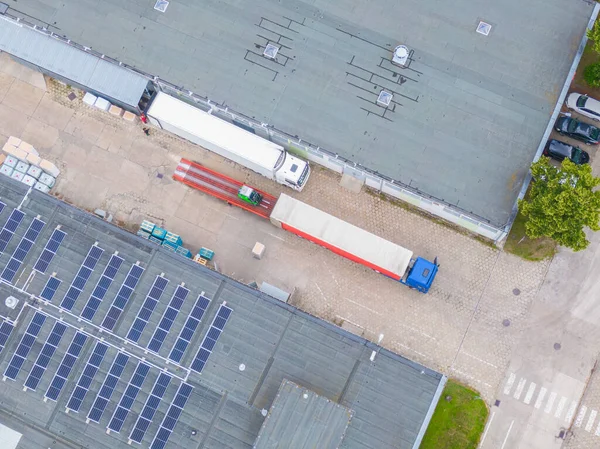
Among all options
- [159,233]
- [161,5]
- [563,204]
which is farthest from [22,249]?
[563,204]

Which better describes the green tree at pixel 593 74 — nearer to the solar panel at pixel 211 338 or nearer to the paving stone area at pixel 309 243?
the paving stone area at pixel 309 243

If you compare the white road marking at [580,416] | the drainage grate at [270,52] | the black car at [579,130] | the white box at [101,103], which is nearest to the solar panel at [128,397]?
the white box at [101,103]

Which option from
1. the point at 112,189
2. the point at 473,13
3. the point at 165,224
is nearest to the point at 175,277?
the point at 165,224

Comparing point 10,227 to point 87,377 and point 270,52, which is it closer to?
point 87,377

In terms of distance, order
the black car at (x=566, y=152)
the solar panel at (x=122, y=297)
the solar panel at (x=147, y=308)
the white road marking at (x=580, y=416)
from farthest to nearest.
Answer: the black car at (x=566, y=152) < the white road marking at (x=580, y=416) < the solar panel at (x=122, y=297) < the solar panel at (x=147, y=308)

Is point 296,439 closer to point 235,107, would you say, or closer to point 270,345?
point 270,345

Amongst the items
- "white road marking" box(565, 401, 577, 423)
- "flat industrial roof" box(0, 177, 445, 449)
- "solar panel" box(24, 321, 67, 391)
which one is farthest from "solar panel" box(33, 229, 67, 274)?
"white road marking" box(565, 401, 577, 423)

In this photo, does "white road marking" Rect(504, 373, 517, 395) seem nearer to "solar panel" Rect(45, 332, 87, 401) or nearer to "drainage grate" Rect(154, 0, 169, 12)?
"solar panel" Rect(45, 332, 87, 401)
